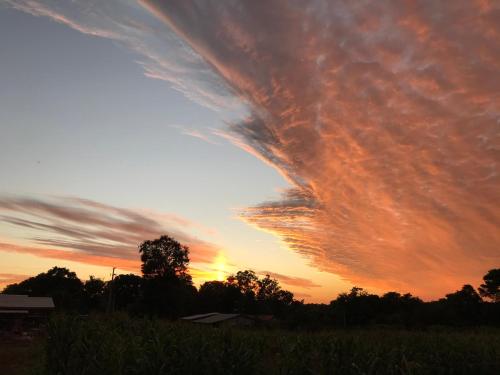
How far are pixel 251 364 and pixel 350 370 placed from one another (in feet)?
11.6

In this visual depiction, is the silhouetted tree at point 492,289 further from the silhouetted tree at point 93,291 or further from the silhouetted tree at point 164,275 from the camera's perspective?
the silhouetted tree at point 93,291

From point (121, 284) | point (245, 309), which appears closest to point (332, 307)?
point (245, 309)

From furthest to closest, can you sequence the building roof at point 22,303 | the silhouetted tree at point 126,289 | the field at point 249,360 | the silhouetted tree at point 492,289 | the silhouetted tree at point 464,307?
the silhouetted tree at point 126,289 < the silhouetted tree at point 492,289 < the silhouetted tree at point 464,307 < the building roof at point 22,303 < the field at point 249,360

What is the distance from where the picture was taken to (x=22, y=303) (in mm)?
49469

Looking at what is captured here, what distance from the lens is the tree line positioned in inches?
2606

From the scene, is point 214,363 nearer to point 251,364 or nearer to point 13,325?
point 251,364

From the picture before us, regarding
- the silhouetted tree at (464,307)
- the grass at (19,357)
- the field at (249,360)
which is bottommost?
the grass at (19,357)

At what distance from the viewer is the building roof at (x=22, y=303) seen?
4702cm

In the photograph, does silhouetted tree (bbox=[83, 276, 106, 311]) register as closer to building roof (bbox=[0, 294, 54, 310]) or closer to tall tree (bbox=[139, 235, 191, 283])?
tall tree (bbox=[139, 235, 191, 283])

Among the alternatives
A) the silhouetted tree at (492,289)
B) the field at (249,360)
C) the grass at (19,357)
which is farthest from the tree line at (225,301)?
the field at (249,360)

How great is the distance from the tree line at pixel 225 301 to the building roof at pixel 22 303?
3.34m

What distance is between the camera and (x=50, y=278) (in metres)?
115

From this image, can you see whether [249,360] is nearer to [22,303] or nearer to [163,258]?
[22,303]

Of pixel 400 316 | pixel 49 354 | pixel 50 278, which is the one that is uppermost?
pixel 50 278
